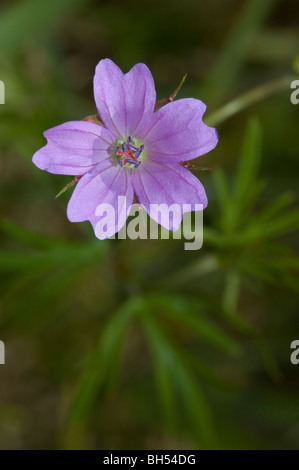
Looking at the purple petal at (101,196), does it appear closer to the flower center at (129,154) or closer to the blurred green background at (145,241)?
the flower center at (129,154)

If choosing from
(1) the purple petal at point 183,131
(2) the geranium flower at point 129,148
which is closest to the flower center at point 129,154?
(2) the geranium flower at point 129,148

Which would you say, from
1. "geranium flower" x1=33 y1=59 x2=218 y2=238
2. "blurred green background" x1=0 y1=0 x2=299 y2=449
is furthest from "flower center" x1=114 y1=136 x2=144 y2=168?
"blurred green background" x1=0 y1=0 x2=299 y2=449

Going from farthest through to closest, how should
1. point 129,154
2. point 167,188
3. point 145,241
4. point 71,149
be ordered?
1. point 145,241
2. point 129,154
3. point 167,188
4. point 71,149

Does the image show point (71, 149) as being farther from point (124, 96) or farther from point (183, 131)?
point (183, 131)

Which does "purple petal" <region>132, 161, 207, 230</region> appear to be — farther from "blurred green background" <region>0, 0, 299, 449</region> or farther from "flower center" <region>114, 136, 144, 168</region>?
"blurred green background" <region>0, 0, 299, 449</region>

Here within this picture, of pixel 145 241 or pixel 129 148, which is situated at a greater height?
pixel 145 241

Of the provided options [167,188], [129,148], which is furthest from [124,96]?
[167,188]

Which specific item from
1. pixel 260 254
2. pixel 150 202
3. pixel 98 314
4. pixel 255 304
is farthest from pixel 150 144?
pixel 255 304
